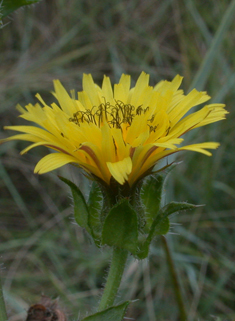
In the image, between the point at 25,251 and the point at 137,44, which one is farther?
the point at 137,44

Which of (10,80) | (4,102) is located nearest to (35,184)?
(4,102)

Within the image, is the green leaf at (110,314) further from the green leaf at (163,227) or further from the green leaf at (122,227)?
the green leaf at (163,227)

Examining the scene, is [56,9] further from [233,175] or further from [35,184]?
→ [233,175]

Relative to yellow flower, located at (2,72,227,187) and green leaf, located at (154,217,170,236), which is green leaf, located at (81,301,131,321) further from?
yellow flower, located at (2,72,227,187)

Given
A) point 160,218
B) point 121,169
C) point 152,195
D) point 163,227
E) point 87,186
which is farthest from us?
point 87,186

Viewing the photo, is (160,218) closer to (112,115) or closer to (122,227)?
(122,227)

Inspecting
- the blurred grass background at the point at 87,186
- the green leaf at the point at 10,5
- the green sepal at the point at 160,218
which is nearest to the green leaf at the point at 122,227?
the green sepal at the point at 160,218

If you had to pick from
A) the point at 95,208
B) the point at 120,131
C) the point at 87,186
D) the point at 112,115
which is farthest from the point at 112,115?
the point at 87,186
